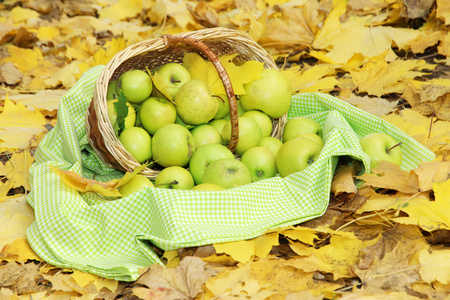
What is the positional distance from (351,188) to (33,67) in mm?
2367

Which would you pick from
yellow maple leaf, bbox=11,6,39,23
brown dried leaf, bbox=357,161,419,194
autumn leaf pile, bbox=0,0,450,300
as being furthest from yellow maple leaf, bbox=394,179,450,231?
yellow maple leaf, bbox=11,6,39,23

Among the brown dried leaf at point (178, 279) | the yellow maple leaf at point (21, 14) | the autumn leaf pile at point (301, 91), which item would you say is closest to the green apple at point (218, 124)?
the autumn leaf pile at point (301, 91)

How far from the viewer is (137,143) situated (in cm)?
177

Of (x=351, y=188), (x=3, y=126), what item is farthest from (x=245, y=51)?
(x=3, y=126)

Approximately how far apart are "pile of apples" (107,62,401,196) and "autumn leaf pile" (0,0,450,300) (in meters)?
0.26

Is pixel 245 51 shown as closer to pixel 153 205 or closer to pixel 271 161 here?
pixel 271 161

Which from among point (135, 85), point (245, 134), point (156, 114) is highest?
point (135, 85)

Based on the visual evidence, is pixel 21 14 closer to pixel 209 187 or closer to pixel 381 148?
pixel 209 187

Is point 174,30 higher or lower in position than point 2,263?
higher

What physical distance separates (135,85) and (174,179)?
0.44 meters

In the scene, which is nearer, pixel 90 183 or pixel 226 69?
pixel 90 183

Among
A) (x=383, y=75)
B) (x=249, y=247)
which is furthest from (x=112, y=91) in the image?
(x=383, y=75)

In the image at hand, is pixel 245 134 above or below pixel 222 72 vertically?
below

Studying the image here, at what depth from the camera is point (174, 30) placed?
10.5 ft
